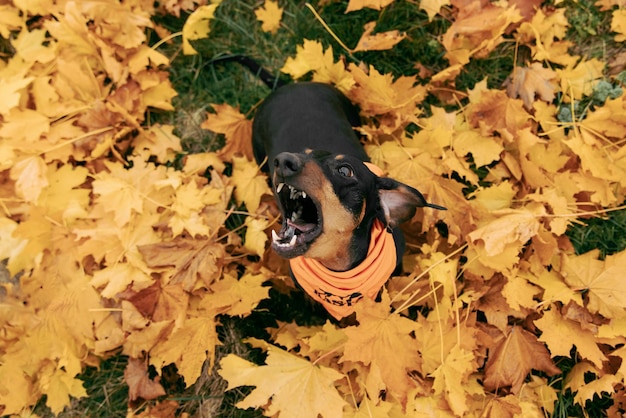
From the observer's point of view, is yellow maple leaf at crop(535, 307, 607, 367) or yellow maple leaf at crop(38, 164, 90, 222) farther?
yellow maple leaf at crop(38, 164, 90, 222)

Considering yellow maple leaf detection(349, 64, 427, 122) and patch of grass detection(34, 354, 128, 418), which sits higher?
yellow maple leaf detection(349, 64, 427, 122)

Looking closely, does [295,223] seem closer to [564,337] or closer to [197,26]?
[564,337]

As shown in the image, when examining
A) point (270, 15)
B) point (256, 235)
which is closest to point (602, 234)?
point (256, 235)

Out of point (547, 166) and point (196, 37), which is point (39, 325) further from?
point (547, 166)

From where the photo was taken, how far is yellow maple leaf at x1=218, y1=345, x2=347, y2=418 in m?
2.47

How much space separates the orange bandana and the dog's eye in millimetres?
410

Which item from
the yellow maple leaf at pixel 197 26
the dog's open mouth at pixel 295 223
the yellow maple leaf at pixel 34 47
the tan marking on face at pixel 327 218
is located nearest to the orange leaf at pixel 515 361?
the tan marking on face at pixel 327 218

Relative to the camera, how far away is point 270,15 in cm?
383

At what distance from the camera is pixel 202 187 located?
359 centimetres

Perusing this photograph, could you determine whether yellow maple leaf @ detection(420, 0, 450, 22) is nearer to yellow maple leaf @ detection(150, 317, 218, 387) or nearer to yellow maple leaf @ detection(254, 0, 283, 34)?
yellow maple leaf @ detection(254, 0, 283, 34)

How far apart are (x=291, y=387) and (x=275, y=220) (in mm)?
1092

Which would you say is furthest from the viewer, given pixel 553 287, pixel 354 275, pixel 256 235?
pixel 256 235

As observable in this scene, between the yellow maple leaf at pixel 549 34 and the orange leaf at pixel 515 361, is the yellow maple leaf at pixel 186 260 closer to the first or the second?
the orange leaf at pixel 515 361

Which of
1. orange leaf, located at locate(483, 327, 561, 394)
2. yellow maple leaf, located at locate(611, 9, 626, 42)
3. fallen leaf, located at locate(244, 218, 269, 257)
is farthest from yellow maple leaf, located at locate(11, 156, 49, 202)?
yellow maple leaf, located at locate(611, 9, 626, 42)
